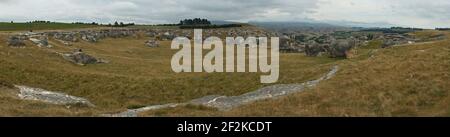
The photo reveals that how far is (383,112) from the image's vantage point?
23453 mm

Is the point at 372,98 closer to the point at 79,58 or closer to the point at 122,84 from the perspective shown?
the point at 122,84

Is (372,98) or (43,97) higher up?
(372,98)

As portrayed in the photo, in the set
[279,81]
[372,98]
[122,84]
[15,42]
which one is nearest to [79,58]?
[15,42]

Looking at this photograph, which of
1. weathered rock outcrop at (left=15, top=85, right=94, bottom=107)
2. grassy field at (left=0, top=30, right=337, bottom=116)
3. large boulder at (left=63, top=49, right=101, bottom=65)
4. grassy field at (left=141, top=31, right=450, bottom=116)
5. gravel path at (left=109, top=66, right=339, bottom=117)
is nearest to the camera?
grassy field at (left=141, top=31, right=450, bottom=116)

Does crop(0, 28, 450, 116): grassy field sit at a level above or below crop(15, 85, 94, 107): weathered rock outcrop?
above

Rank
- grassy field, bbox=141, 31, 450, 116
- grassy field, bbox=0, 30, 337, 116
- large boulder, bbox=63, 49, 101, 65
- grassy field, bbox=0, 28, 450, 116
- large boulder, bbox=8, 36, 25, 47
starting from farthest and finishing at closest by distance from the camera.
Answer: large boulder, bbox=8, 36, 25, 47 < large boulder, bbox=63, 49, 101, 65 < grassy field, bbox=0, 30, 337, 116 < grassy field, bbox=0, 28, 450, 116 < grassy field, bbox=141, 31, 450, 116

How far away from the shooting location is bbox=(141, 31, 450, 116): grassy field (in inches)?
942

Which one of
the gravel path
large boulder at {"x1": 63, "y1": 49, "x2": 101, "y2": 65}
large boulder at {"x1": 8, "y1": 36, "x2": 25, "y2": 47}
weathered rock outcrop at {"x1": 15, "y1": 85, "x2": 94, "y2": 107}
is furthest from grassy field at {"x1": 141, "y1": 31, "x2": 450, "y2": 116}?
large boulder at {"x1": 8, "y1": 36, "x2": 25, "y2": 47}

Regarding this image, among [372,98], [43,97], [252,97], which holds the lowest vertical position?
[43,97]

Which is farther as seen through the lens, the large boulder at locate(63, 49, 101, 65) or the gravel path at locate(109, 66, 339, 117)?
the large boulder at locate(63, 49, 101, 65)

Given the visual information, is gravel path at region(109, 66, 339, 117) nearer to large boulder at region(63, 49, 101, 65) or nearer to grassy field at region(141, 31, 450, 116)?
grassy field at region(141, 31, 450, 116)

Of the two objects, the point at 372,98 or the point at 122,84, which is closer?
the point at 372,98

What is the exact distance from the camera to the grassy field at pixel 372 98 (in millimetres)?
23922

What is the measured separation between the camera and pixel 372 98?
26.5 metres
